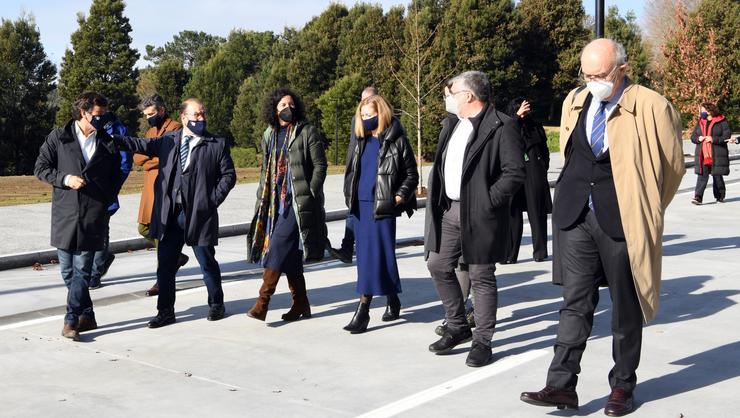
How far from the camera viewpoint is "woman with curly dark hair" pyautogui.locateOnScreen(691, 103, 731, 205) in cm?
1600

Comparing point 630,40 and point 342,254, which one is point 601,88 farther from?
point 630,40

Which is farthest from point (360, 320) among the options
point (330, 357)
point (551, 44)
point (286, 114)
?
point (551, 44)

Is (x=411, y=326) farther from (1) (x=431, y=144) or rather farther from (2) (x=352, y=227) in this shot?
(1) (x=431, y=144)

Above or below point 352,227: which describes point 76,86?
above

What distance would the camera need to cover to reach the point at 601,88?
195 inches

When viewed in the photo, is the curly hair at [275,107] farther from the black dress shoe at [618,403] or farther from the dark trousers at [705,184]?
the dark trousers at [705,184]

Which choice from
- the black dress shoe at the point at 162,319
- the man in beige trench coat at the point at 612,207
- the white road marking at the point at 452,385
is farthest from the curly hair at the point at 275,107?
the man in beige trench coat at the point at 612,207

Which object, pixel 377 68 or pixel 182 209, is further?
pixel 377 68

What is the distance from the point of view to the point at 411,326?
7.33 metres

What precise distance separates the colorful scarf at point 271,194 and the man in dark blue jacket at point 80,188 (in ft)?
3.61

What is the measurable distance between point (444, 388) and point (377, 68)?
1567 inches

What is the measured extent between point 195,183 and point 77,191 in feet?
2.73

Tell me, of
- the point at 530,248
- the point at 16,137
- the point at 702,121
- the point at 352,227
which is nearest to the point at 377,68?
the point at 16,137

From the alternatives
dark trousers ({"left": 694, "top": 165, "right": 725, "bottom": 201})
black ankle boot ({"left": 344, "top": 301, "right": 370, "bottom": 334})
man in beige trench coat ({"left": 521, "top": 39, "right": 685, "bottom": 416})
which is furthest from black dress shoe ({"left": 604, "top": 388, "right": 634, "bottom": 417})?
dark trousers ({"left": 694, "top": 165, "right": 725, "bottom": 201})
